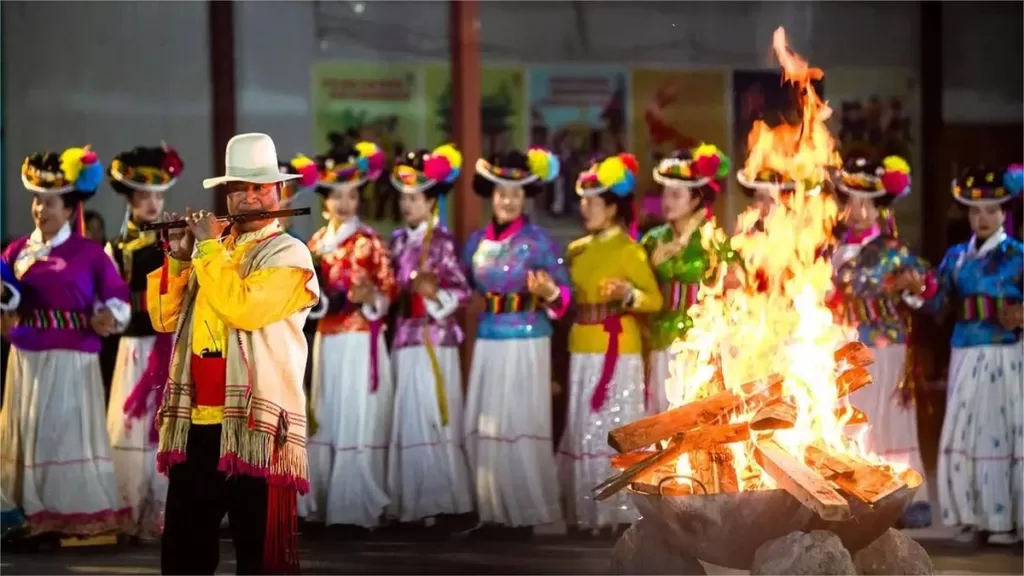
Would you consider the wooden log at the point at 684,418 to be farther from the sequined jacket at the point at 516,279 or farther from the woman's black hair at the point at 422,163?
the woman's black hair at the point at 422,163

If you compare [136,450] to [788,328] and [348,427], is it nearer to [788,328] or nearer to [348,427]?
[348,427]

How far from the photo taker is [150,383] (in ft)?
19.2

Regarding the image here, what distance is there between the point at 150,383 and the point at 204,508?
1.88 metres

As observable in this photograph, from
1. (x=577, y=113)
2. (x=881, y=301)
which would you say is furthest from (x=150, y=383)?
(x=881, y=301)

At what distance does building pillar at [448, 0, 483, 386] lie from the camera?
6.97 metres

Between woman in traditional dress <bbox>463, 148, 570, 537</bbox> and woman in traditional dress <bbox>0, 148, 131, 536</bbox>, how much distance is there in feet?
5.13

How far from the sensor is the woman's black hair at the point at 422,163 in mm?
6387

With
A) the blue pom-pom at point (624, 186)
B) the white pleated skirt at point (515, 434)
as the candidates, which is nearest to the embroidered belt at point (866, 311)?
the blue pom-pom at point (624, 186)

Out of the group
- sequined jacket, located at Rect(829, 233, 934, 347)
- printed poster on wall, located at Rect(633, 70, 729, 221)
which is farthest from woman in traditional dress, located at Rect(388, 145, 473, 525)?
sequined jacket, located at Rect(829, 233, 934, 347)

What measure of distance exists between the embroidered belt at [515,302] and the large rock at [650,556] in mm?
1911

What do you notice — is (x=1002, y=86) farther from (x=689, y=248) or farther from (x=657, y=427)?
(x=657, y=427)

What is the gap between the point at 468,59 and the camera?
7004 mm

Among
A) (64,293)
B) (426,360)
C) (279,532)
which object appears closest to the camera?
(279,532)

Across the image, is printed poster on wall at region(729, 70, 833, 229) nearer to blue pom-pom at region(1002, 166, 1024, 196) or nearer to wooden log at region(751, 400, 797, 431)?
blue pom-pom at region(1002, 166, 1024, 196)
